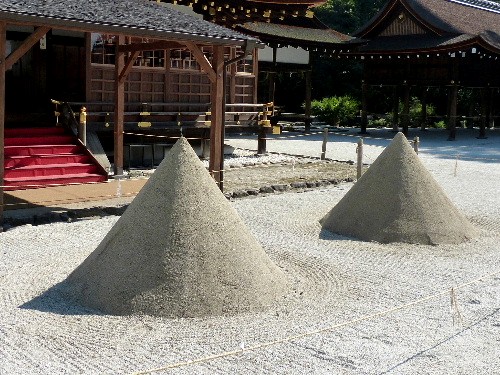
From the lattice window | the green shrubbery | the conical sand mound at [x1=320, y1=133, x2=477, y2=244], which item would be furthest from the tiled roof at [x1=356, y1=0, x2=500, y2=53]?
the conical sand mound at [x1=320, y1=133, x2=477, y2=244]

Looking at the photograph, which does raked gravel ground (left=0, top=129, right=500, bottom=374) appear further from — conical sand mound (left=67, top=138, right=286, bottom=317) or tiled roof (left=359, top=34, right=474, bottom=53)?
tiled roof (left=359, top=34, right=474, bottom=53)

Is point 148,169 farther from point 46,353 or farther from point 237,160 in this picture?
point 46,353

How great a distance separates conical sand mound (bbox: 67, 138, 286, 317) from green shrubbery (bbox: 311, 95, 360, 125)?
26.2m

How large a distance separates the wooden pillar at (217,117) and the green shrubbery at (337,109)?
20959 millimetres

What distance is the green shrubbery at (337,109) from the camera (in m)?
32.7

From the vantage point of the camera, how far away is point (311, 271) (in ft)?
25.9

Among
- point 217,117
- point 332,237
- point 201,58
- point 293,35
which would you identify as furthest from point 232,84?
point 332,237

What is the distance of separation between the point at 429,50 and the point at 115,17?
17383 millimetres

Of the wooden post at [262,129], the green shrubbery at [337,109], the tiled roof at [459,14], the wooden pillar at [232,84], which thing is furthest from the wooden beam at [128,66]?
the green shrubbery at [337,109]

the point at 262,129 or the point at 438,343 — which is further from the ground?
the point at 262,129

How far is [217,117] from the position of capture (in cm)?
1227

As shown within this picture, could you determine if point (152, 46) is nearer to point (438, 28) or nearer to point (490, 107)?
point (438, 28)

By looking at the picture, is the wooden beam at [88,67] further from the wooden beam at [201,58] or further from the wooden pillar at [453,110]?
the wooden pillar at [453,110]

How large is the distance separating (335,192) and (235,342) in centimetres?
861
